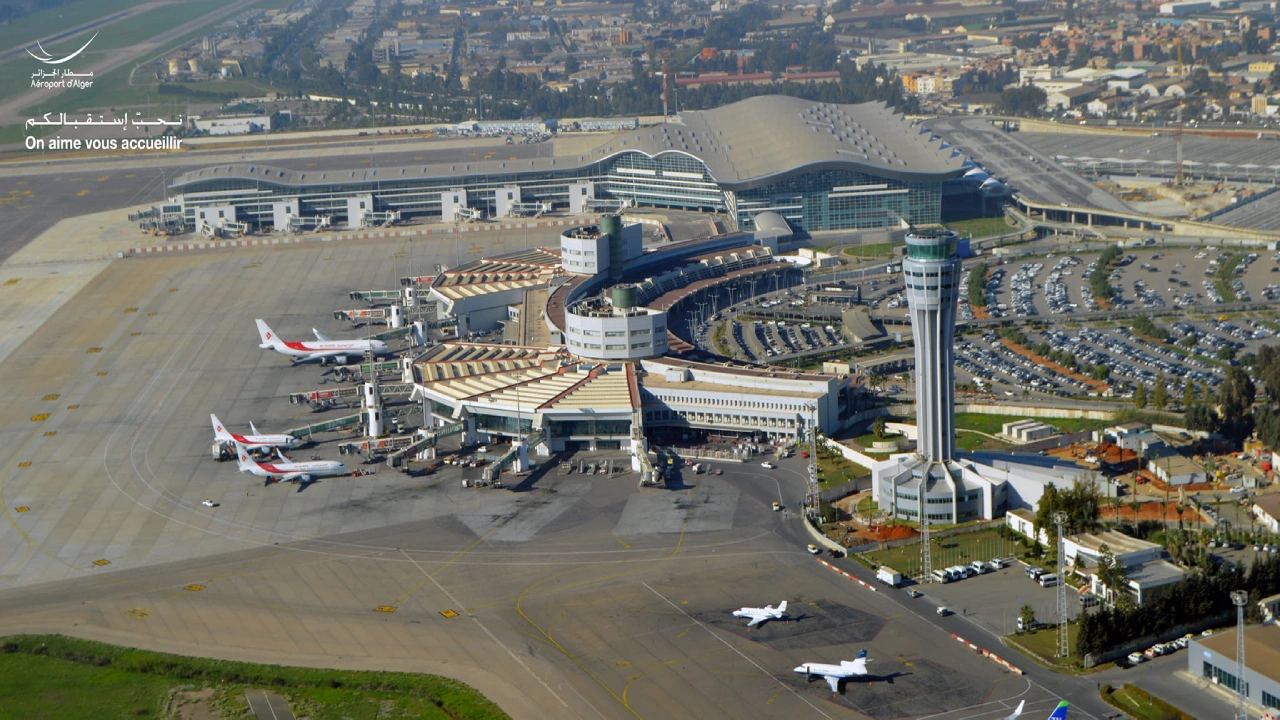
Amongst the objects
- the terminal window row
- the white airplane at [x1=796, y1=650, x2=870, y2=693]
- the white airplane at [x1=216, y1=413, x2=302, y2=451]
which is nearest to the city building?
the white airplane at [x1=796, y1=650, x2=870, y2=693]

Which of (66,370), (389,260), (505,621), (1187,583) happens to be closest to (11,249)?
(389,260)

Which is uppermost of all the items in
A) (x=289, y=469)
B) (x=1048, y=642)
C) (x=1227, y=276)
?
(x=1227, y=276)

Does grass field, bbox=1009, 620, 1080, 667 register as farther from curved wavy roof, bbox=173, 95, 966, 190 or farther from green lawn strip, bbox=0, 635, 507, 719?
curved wavy roof, bbox=173, 95, 966, 190

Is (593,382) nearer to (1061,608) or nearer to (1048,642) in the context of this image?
(1048,642)

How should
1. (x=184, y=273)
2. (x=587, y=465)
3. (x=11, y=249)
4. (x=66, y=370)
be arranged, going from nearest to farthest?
1. (x=587, y=465)
2. (x=66, y=370)
3. (x=184, y=273)
4. (x=11, y=249)

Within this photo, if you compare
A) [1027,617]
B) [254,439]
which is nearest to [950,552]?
[1027,617]

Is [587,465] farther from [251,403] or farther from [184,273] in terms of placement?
[184,273]
